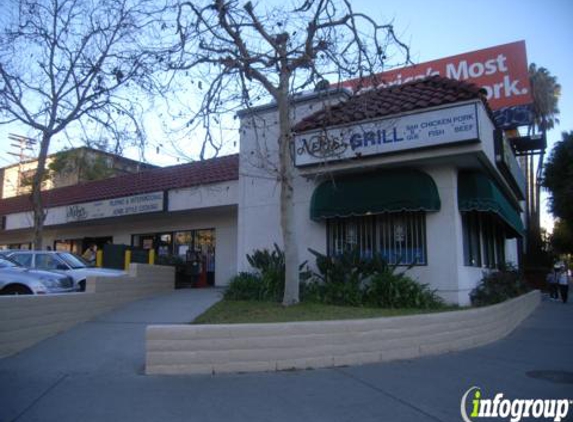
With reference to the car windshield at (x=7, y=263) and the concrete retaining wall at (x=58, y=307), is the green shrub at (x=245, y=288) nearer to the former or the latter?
the concrete retaining wall at (x=58, y=307)

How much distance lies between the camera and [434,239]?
457 inches

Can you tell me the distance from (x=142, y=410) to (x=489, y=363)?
5311 millimetres

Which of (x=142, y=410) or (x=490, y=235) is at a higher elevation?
(x=490, y=235)

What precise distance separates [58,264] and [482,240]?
11.7 m

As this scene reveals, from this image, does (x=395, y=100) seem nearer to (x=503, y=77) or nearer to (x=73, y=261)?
(x=73, y=261)

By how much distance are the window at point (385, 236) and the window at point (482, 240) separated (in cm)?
136

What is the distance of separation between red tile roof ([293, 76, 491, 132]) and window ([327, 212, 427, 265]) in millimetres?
2459

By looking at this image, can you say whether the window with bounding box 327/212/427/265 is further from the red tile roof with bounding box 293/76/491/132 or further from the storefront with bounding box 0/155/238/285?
the storefront with bounding box 0/155/238/285

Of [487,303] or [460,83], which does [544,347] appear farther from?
[460,83]

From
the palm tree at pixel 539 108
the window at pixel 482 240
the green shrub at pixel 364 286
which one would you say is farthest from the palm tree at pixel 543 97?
the green shrub at pixel 364 286

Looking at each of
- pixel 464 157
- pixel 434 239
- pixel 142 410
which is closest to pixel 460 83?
pixel 464 157

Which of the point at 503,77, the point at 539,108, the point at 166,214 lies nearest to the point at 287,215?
the point at 166,214

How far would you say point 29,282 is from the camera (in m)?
10.9

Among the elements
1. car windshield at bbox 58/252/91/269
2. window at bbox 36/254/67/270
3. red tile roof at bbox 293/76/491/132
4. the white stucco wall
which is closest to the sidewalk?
the white stucco wall
